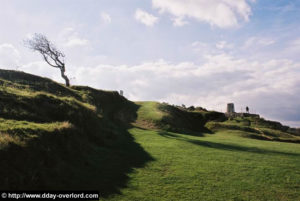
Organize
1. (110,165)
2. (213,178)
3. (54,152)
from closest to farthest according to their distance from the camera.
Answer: (54,152), (213,178), (110,165)

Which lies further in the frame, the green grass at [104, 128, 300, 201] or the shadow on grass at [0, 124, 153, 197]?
the green grass at [104, 128, 300, 201]

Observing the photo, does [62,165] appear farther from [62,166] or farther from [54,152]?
[54,152]

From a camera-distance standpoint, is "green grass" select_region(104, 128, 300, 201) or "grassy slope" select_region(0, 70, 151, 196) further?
"green grass" select_region(104, 128, 300, 201)

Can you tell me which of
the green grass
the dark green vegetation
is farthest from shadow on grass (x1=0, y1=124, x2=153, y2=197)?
the green grass

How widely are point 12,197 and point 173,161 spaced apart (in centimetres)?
1125

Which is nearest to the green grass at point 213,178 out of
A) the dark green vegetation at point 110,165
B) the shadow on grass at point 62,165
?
the dark green vegetation at point 110,165

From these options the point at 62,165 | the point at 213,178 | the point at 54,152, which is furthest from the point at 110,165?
the point at 213,178

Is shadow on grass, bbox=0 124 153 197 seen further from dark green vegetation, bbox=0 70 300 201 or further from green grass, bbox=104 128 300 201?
green grass, bbox=104 128 300 201

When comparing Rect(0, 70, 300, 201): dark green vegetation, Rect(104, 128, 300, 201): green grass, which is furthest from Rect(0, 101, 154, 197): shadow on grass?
Rect(104, 128, 300, 201): green grass

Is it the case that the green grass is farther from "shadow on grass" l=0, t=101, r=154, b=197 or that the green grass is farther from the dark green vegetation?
"shadow on grass" l=0, t=101, r=154, b=197

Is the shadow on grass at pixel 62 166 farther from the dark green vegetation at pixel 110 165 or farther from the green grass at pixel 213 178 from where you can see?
the green grass at pixel 213 178

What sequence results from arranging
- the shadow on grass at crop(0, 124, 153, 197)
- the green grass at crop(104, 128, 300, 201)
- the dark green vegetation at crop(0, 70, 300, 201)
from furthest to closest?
the green grass at crop(104, 128, 300, 201), the dark green vegetation at crop(0, 70, 300, 201), the shadow on grass at crop(0, 124, 153, 197)

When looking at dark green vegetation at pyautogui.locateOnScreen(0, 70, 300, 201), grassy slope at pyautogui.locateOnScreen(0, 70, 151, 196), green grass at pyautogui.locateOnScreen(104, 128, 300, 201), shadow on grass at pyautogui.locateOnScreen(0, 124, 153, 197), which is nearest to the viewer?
shadow on grass at pyautogui.locateOnScreen(0, 124, 153, 197)

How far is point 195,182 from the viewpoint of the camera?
1280 centimetres
